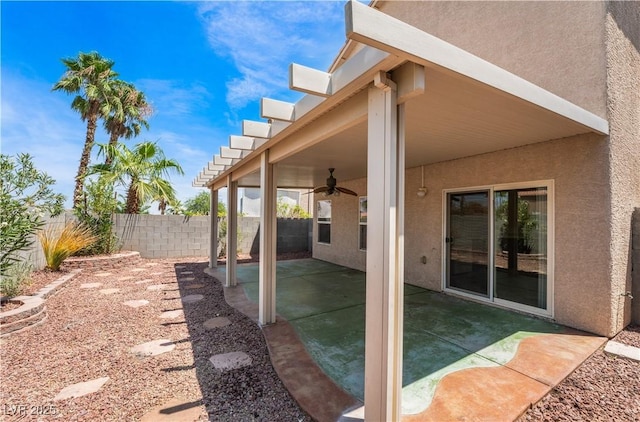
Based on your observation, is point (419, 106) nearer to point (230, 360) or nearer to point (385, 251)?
point (385, 251)

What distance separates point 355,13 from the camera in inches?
64.1

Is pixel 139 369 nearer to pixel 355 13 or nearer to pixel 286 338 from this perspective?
pixel 286 338

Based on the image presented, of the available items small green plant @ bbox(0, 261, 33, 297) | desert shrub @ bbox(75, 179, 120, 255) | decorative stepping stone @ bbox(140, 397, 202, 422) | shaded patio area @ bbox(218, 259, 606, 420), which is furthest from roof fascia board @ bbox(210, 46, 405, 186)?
desert shrub @ bbox(75, 179, 120, 255)

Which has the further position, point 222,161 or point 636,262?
point 222,161

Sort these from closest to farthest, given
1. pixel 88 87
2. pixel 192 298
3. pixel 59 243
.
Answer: pixel 192 298 → pixel 59 243 → pixel 88 87

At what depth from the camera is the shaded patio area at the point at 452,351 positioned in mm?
2555

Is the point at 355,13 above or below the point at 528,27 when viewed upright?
below

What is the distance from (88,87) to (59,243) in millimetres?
7302

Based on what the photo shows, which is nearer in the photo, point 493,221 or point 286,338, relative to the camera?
point 286,338

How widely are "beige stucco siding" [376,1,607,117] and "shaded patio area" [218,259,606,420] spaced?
3.21 metres

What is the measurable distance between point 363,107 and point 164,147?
10710mm

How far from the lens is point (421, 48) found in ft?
6.23

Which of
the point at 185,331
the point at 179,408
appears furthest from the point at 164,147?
the point at 179,408

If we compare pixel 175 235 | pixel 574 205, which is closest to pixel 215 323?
pixel 574 205
